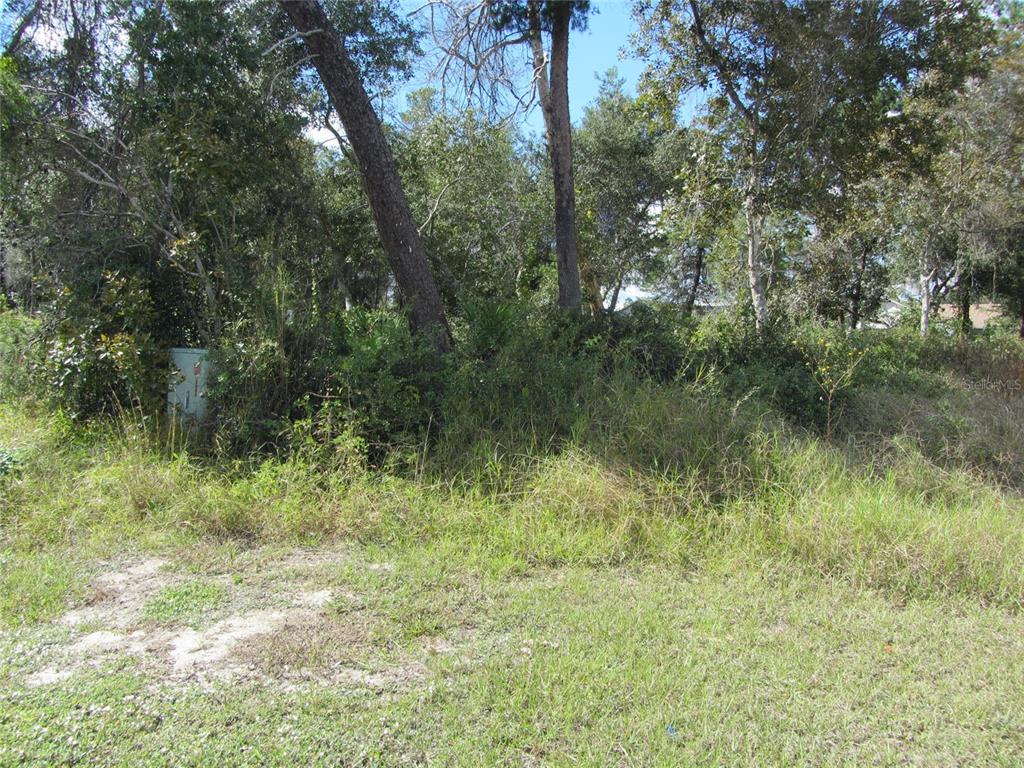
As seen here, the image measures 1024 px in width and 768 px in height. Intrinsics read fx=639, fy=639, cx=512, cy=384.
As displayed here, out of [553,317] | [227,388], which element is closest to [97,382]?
[227,388]

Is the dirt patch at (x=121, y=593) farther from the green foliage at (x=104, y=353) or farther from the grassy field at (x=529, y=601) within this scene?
the green foliage at (x=104, y=353)

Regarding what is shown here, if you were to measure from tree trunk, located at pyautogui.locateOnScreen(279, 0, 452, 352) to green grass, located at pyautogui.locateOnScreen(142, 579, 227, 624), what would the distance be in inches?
141

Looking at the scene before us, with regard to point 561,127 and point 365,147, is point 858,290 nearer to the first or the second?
point 561,127

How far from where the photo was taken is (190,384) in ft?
19.5

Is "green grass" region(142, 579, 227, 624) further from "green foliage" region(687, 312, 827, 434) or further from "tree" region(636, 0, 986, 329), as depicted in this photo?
"tree" region(636, 0, 986, 329)

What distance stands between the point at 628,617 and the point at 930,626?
61.2 inches

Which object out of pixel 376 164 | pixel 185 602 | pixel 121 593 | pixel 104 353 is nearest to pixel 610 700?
pixel 185 602

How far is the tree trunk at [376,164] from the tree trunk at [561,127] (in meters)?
2.72

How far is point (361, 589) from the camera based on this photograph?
3551 millimetres

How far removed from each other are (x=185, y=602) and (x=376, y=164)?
5362 mm

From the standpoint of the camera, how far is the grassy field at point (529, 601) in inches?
94.6

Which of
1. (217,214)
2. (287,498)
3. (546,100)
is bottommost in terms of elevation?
(287,498)

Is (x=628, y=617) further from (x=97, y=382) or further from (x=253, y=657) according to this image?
(x=97, y=382)

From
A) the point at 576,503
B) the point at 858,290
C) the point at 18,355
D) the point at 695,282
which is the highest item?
the point at 695,282
